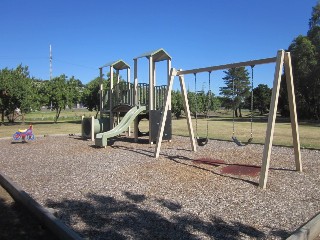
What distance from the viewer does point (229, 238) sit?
393 centimetres

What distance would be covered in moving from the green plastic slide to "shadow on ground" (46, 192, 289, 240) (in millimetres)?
6902

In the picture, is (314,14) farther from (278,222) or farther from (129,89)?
(278,222)

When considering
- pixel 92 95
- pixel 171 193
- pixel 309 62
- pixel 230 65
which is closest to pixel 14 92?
pixel 92 95

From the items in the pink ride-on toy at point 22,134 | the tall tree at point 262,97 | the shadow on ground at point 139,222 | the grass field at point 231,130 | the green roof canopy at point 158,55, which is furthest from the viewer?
the tall tree at point 262,97

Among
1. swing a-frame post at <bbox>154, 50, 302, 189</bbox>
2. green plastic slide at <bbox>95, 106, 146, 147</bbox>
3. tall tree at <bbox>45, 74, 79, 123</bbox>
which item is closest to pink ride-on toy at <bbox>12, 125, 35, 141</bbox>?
green plastic slide at <bbox>95, 106, 146, 147</bbox>

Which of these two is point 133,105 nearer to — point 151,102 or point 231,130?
point 151,102

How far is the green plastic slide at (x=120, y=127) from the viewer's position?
40.6 ft

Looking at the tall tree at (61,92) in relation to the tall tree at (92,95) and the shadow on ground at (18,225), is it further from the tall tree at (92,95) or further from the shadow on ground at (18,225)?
the shadow on ground at (18,225)

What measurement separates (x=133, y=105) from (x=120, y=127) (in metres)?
1.49

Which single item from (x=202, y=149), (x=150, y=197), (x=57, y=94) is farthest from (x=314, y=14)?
(x=150, y=197)

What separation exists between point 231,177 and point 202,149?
4.41m

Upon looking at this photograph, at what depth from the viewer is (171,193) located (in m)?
5.93

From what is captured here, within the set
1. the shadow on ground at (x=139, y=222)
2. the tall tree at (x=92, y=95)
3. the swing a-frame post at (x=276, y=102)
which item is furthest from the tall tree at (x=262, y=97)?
the shadow on ground at (x=139, y=222)

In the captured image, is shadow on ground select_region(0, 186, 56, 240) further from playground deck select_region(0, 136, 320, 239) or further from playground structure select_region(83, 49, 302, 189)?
playground structure select_region(83, 49, 302, 189)
